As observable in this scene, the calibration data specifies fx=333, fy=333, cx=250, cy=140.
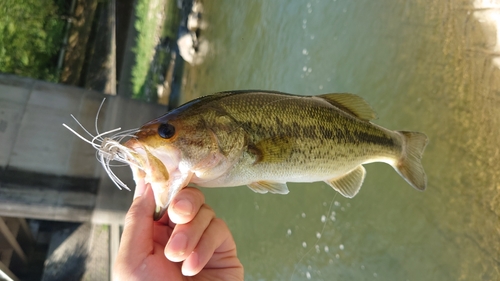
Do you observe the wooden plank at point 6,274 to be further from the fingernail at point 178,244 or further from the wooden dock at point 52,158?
the fingernail at point 178,244

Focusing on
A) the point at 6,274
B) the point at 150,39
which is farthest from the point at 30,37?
the point at 6,274

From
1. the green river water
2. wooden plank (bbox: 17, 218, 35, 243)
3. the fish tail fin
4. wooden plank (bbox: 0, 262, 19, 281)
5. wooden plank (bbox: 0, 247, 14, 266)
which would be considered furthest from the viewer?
wooden plank (bbox: 17, 218, 35, 243)

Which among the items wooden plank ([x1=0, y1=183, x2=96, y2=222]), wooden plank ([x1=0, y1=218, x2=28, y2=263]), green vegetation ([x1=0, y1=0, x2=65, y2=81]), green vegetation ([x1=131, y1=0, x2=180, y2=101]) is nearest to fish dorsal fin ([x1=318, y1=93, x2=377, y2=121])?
wooden plank ([x1=0, y1=183, x2=96, y2=222])

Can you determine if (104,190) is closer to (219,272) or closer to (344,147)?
(219,272)

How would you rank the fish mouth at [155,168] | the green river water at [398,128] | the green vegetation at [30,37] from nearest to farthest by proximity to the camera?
the fish mouth at [155,168], the green river water at [398,128], the green vegetation at [30,37]

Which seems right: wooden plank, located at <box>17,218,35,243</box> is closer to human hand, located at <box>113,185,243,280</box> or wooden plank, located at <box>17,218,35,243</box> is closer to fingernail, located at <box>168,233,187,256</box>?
human hand, located at <box>113,185,243,280</box>

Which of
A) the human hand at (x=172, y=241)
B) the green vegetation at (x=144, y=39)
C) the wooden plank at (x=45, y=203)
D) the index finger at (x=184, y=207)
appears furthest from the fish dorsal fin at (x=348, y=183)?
the green vegetation at (x=144, y=39)

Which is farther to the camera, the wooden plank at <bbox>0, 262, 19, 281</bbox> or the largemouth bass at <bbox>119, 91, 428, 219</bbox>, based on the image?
the wooden plank at <bbox>0, 262, 19, 281</bbox>

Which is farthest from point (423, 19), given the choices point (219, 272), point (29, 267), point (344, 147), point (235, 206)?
point (29, 267)
